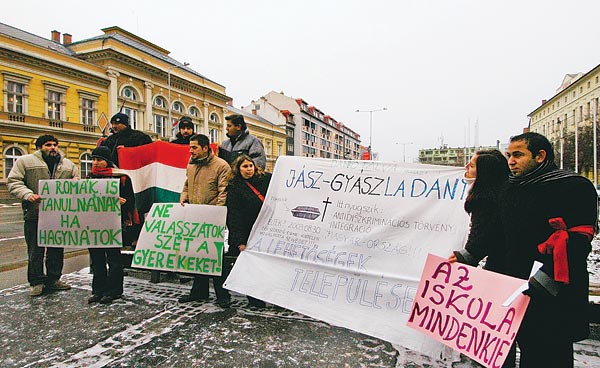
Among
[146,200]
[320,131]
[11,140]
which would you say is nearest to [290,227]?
[146,200]

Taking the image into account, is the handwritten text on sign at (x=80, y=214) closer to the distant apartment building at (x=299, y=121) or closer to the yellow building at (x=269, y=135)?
the yellow building at (x=269, y=135)

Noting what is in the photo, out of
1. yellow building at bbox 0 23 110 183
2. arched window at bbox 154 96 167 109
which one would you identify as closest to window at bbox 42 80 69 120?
yellow building at bbox 0 23 110 183

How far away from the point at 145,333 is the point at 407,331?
2.29 meters

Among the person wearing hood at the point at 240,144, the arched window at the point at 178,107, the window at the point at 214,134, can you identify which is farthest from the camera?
the window at the point at 214,134

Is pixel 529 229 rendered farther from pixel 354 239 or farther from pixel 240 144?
pixel 240 144

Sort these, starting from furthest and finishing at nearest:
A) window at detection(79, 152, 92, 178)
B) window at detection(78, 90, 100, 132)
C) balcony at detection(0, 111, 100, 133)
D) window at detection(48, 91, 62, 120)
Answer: window at detection(78, 90, 100, 132) < window at detection(79, 152, 92, 178) < window at detection(48, 91, 62, 120) < balcony at detection(0, 111, 100, 133)

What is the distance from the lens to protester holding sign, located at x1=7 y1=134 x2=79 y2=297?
423 cm

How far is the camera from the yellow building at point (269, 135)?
181 feet

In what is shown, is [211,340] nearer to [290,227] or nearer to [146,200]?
[290,227]

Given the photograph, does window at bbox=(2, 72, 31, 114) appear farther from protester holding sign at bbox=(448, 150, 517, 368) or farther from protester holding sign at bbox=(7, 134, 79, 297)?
protester holding sign at bbox=(448, 150, 517, 368)

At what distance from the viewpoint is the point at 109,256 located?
4.24 metres

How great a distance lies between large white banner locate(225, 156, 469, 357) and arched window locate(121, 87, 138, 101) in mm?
33607

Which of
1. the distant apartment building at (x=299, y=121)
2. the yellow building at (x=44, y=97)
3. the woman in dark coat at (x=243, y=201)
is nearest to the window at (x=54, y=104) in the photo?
the yellow building at (x=44, y=97)

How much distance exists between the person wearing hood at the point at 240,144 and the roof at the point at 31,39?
2883cm
